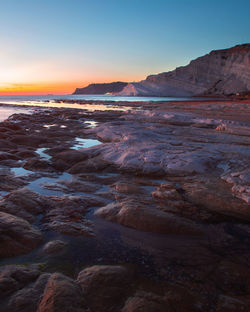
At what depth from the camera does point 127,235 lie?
7.71 ft

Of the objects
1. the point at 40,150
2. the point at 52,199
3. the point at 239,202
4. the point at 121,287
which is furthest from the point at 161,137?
the point at 121,287

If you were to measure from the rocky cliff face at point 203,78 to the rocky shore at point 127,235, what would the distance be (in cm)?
6300

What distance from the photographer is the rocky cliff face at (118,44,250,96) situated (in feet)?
197

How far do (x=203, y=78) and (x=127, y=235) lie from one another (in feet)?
237

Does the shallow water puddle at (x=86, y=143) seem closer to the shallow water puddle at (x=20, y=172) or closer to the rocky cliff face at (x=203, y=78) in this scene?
the shallow water puddle at (x=20, y=172)

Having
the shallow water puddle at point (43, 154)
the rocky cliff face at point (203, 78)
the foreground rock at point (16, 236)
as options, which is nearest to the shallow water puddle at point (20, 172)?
the shallow water puddle at point (43, 154)

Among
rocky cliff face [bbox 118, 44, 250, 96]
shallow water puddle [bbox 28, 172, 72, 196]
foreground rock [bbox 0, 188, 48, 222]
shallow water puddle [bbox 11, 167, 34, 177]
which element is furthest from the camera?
rocky cliff face [bbox 118, 44, 250, 96]

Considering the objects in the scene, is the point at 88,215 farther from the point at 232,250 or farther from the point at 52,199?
the point at 232,250

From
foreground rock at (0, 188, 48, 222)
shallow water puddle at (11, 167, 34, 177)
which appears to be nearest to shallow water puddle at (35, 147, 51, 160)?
shallow water puddle at (11, 167, 34, 177)

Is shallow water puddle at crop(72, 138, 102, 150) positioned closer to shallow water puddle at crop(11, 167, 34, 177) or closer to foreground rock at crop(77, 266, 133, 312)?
shallow water puddle at crop(11, 167, 34, 177)

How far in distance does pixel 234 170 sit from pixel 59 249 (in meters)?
3.32

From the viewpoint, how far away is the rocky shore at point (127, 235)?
5.06 feet

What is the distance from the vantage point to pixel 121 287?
5.34 ft

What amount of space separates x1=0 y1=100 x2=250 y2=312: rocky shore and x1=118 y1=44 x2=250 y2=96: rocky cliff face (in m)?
63.0
